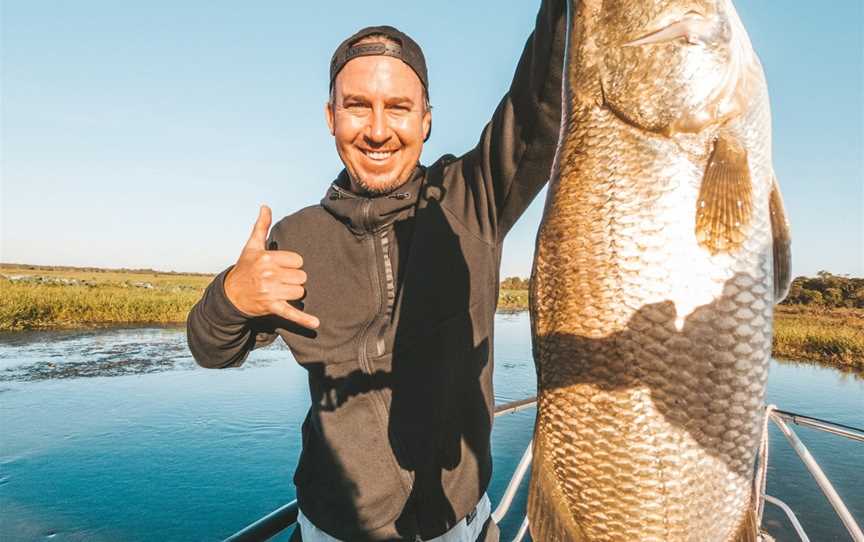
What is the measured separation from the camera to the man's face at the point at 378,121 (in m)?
2.46

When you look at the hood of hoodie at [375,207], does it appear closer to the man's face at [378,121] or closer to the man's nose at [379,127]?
A: the man's face at [378,121]

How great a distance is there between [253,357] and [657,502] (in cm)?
2330

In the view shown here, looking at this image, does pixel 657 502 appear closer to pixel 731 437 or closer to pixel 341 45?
pixel 731 437

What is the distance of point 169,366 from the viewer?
18.7 m

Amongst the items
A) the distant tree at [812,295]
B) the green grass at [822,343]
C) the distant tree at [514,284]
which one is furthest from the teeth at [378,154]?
the distant tree at [514,284]

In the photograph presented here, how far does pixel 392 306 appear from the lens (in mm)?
2381

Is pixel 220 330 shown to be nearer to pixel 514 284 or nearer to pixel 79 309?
pixel 79 309

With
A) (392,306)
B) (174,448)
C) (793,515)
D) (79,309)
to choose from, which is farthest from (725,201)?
(79,309)

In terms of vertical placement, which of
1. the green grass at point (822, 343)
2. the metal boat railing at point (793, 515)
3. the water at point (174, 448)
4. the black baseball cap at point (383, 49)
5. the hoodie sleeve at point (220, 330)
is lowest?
the water at point (174, 448)

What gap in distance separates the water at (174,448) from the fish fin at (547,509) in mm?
8302

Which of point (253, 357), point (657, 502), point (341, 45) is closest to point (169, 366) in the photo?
point (253, 357)

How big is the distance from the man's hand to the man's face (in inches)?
24.9

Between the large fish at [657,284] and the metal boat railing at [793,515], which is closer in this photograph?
the large fish at [657,284]

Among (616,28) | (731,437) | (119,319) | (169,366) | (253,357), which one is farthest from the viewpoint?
(119,319)
